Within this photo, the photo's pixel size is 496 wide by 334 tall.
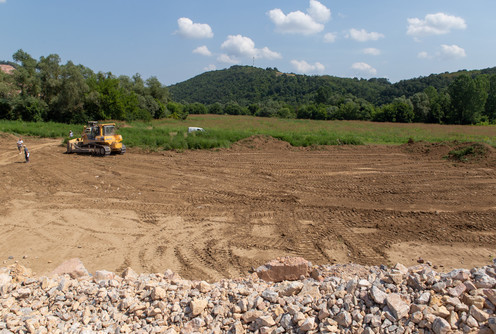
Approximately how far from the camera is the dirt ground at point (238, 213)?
26.1 ft

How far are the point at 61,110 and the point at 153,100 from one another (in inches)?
673

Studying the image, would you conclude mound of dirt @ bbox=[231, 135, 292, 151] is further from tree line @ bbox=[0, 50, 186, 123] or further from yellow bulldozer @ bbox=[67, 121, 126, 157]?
tree line @ bbox=[0, 50, 186, 123]

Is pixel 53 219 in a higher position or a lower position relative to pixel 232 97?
lower

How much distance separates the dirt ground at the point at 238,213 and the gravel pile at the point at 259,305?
190 cm

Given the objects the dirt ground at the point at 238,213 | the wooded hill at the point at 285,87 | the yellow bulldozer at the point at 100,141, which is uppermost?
the wooded hill at the point at 285,87

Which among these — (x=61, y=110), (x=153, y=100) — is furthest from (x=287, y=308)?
(x=153, y=100)

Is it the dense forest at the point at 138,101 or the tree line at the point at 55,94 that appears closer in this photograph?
the tree line at the point at 55,94

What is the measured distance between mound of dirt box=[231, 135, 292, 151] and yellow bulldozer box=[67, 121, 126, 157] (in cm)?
779

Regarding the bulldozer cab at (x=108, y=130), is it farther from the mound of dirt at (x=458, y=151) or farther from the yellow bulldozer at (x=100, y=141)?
the mound of dirt at (x=458, y=151)

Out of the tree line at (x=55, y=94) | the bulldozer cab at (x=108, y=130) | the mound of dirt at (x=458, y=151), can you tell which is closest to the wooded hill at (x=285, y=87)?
the tree line at (x=55, y=94)

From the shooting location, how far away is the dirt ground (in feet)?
26.1

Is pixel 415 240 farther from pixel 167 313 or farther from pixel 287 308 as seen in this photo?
pixel 167 313

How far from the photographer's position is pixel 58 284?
5719mm

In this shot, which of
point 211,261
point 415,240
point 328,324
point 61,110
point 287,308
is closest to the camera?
point 328,324
